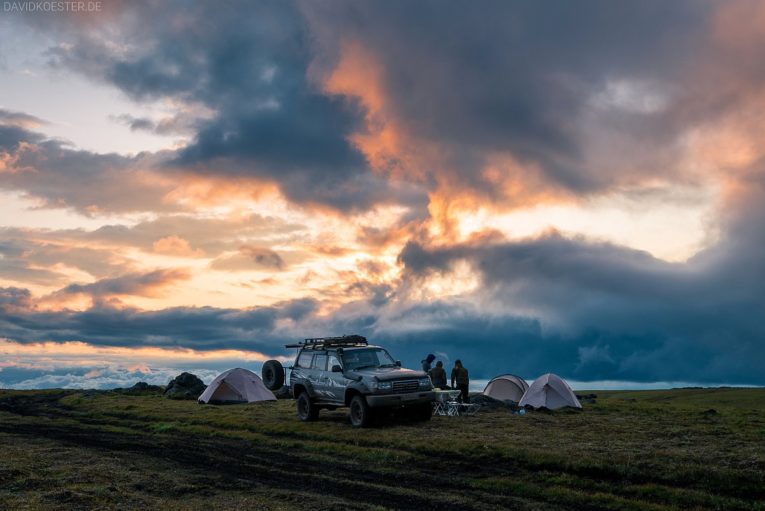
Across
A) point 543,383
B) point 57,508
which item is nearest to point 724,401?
point 543,383

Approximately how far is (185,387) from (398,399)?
3573 centimetres

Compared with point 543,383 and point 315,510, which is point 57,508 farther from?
point 543,383

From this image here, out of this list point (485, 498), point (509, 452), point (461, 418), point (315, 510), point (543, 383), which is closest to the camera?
point (315, 510)

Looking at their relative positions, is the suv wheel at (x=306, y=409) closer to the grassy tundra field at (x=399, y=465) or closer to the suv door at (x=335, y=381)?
the grassy tundra field at (x=399, y=465)

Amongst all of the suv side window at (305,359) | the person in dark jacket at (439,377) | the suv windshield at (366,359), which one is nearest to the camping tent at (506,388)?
the person in dark jacket at (439,377)

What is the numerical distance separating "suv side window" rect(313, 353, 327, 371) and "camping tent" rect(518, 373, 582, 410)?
11432 millimetres

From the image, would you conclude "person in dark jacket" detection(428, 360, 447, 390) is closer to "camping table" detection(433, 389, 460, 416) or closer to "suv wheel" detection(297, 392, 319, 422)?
"camping table" detection(433, 389, 460, 416)

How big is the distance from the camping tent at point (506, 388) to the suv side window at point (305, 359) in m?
11.9

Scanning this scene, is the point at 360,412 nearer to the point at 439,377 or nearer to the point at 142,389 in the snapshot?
the point at 439,377

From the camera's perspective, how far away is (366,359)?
27141 millimetres

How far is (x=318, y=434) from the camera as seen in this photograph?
23.9m

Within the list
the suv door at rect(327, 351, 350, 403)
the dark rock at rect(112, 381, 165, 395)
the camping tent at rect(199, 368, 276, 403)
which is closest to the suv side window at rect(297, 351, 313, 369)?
the suv door at rect(327, 351, 350, 403)

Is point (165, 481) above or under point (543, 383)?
under

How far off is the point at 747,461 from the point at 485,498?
7.22 meters
